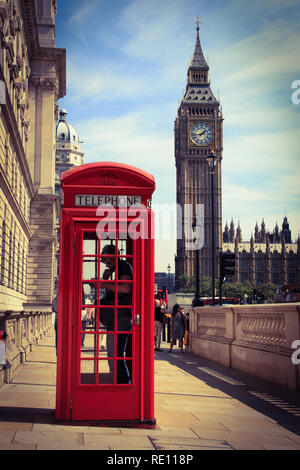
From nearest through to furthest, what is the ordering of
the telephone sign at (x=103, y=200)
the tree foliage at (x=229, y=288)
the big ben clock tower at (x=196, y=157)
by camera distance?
the telephone sign at (x=103, y=200)
the tree foliage at (x=229, y=288)
the big ben clock tower at (x=196, y=157)

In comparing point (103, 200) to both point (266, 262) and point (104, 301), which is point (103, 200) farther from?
point (266, 262)

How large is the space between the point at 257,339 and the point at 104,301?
217 inches

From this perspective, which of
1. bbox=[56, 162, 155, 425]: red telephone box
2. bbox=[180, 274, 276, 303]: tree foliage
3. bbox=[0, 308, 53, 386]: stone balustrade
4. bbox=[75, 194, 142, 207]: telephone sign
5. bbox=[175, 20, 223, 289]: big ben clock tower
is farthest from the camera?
bbox=[175, 20, 223, 289]: big ben clock tower

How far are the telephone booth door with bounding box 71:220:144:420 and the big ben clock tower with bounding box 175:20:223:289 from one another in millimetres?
122529

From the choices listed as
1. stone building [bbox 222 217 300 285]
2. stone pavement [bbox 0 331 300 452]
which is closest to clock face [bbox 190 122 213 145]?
stone building [bbox 222 217 300 285]

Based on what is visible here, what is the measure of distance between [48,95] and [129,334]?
43.7 meters

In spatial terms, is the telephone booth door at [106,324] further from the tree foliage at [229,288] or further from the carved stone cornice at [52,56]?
the tree foliage at [229,288]

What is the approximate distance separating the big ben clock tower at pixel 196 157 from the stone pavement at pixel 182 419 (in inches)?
4690

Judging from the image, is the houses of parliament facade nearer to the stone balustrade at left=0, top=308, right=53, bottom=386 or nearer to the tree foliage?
the tree foliage

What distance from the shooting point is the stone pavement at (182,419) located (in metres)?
5.28

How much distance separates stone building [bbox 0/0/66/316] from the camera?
33719 mm

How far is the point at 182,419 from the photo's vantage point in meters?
6.73

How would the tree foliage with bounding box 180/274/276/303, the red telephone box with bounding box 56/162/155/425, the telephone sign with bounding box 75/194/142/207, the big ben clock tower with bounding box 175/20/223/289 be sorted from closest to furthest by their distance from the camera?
the red telephone box with bounding box 56/162/155/425, the telephone sign with bounding box 75/194/142/207, the tree foliage with bounding box 180/274/276/303, the big ben clock tower with bounding box 175/20/223/289

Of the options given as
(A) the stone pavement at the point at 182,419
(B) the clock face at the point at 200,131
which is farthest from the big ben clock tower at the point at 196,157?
(A) the stone pavement at the point at 182,419
